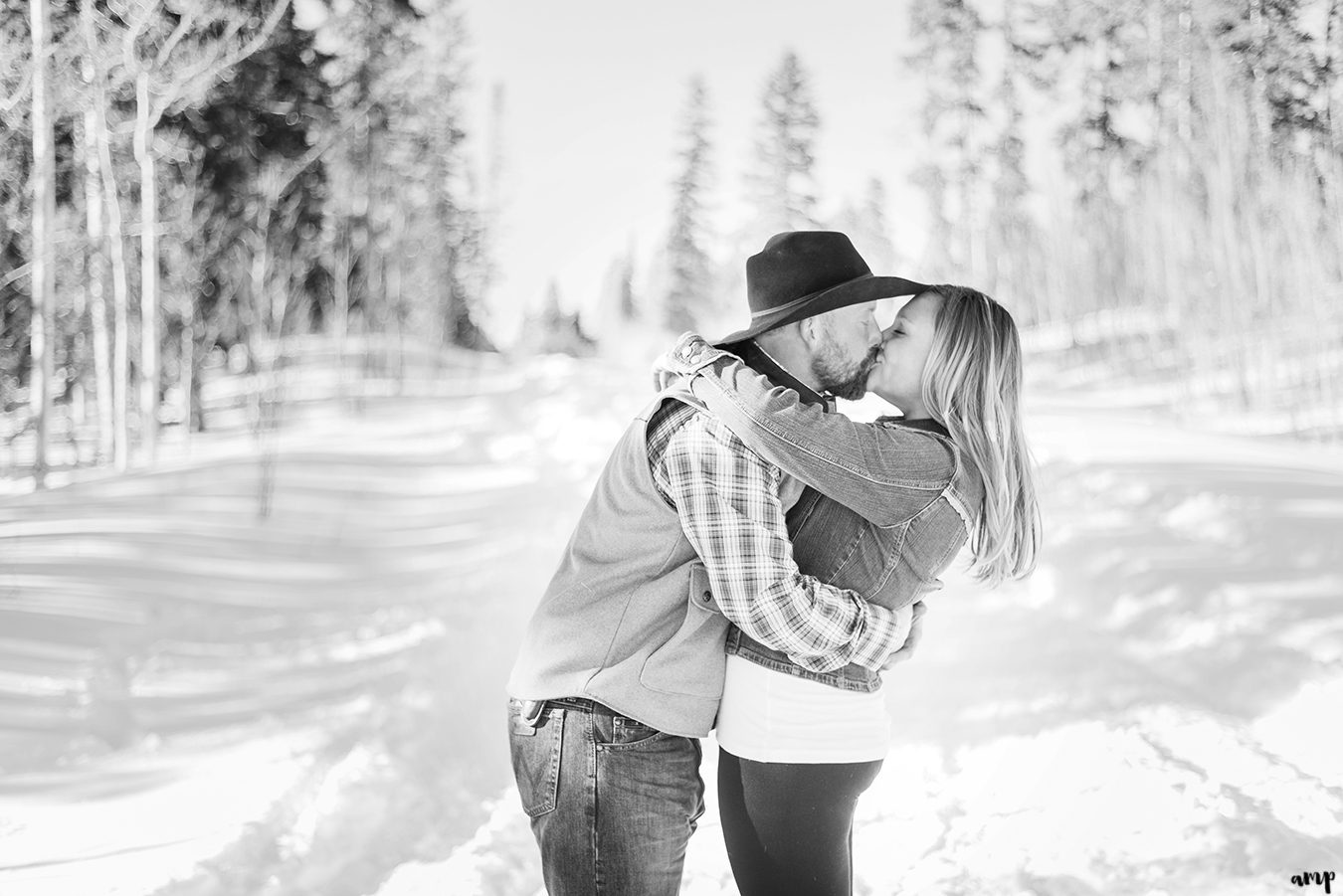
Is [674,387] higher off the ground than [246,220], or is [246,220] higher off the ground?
[246,220]

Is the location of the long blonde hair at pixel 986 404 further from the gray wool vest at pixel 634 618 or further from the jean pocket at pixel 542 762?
the jean pocket at pixel 542 762

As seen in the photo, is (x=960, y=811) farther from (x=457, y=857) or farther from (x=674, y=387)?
(x=674, y=387)

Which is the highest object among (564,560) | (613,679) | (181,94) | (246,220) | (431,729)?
(181,94)

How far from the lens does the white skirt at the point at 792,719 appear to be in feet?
5.93

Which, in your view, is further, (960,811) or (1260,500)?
Result: (1260,500)

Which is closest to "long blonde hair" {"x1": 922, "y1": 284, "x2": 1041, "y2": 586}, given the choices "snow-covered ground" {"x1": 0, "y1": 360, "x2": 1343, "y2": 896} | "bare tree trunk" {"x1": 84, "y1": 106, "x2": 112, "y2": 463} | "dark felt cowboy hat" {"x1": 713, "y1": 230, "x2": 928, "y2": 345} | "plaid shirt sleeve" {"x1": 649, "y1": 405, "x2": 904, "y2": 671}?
"dark felt cowboy hat" {"x1": 713, "y1": 230, "x2": 928, "y2": 345}

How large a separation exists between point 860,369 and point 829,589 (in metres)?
0.53

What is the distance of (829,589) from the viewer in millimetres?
1748

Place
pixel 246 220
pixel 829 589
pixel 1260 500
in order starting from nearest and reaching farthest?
1. pixel 829 589
2. pixel 1260 500
3. pixel 246 220

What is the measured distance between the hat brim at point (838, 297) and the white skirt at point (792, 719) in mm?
653

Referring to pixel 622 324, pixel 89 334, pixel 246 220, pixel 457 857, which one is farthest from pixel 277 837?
pixel 622 324

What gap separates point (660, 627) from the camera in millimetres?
1820

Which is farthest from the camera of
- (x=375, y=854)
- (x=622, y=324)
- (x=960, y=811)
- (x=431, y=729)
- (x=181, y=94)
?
(x=622, y=324)

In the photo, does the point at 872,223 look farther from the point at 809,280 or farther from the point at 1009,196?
the point at 809,280
